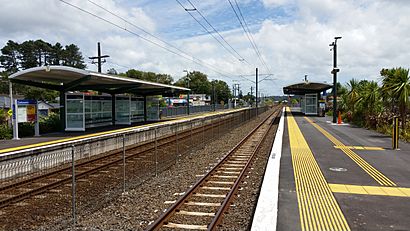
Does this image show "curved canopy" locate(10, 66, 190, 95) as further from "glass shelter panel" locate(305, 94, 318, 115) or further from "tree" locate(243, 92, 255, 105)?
"tree" locate(243, 92, 255, 105)

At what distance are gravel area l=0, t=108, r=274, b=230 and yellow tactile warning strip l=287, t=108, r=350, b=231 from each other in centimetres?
103

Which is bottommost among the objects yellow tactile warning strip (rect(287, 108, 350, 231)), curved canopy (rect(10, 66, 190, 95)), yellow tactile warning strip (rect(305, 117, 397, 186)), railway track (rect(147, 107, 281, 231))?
railway track (rect(147, 107, 281, 231))

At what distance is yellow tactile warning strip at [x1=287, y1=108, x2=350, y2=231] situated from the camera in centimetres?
567

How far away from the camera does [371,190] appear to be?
781 cm

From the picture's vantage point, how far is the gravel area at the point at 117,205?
616 cm

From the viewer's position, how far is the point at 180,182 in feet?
30.3

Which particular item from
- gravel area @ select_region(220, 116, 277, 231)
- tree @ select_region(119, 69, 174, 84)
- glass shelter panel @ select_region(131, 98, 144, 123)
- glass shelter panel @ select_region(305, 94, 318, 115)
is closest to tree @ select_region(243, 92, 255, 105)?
tree @ select_region(119, 69, 174, 84)

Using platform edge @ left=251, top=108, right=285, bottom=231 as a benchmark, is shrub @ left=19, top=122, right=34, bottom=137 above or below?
above

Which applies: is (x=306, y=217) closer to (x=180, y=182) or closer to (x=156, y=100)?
(x=180, y=182)

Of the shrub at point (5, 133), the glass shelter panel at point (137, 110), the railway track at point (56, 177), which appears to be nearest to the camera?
the railway track at point (56, 177)

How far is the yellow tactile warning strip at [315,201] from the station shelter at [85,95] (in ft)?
44.1

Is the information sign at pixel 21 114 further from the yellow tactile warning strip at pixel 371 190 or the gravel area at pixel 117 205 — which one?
the yellow tactile warning strip at pixel 371 190

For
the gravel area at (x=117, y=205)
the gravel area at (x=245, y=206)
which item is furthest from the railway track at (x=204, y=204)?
the gravel area at (x=117, y=205)

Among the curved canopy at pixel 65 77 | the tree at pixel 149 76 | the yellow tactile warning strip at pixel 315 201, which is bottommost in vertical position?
the yellow tactile warning strip at pixel 315 201
